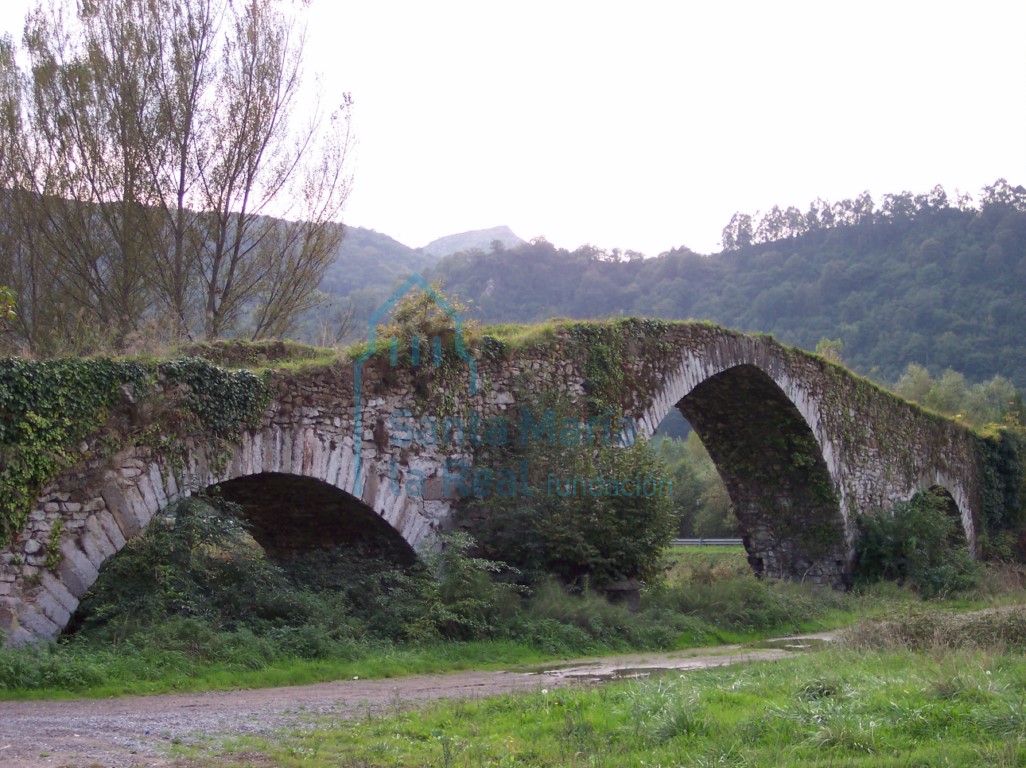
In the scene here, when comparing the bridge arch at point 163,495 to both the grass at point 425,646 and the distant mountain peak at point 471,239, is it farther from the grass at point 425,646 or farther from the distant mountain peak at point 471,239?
the distant mountain peak at point 471,239

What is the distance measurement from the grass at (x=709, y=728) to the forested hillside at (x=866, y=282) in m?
41.5

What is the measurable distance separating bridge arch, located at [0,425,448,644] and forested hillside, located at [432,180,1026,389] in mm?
37008

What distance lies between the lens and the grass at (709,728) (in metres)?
4.55

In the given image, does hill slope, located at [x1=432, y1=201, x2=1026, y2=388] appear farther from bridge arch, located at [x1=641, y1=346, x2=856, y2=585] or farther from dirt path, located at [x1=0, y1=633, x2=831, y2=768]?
dirt path, located at [x1=0, y1=633, x2=831, y2=768]

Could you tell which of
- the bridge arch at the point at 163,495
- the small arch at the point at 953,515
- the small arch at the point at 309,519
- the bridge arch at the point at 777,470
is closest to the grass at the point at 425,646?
the bridge arch at the point at 163,495

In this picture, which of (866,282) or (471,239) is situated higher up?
(471,239)

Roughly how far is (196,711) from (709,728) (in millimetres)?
2983

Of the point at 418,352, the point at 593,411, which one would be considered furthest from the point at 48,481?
the point at 593,411

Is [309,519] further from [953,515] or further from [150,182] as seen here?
[953,515]

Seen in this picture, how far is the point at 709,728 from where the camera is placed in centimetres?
503

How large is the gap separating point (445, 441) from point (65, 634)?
458 cm

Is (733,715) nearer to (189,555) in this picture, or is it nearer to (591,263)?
(189,555)

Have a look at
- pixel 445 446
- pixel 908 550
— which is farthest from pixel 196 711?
pixel 908 550

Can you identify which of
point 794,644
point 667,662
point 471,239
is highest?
point 471,239
